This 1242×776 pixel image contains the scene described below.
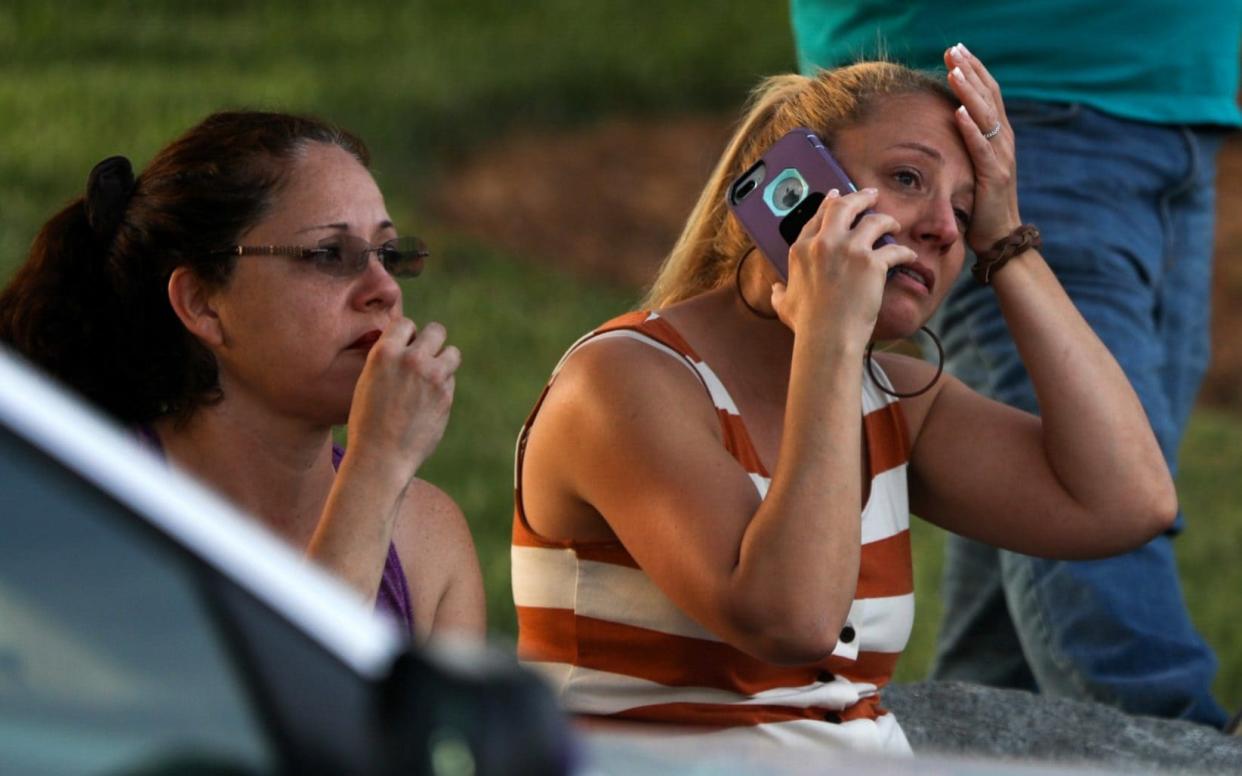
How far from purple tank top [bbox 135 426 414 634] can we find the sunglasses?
0.26 metres

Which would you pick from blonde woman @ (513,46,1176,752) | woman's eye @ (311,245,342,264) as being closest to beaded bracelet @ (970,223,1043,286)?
blonde woman @ (513,46,1176,752)

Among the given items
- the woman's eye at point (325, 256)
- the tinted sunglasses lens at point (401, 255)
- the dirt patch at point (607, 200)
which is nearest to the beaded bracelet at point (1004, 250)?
the tinted sunglasses lens at point (401, 255)

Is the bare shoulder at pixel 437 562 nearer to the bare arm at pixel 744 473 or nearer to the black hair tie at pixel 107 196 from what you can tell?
the bare arm at pixel 744 473

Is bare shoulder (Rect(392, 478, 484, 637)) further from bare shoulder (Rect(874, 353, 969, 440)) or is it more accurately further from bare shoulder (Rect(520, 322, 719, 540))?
bare shoulder (Rect(874, 353, 969, 440))

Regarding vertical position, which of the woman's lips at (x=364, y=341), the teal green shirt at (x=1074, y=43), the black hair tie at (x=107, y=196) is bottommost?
the woman's lips at (x=364, y=341)

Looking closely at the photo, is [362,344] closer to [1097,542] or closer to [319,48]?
[1097,542]

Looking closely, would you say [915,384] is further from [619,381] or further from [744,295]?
[619,381]

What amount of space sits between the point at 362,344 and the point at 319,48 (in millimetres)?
10997

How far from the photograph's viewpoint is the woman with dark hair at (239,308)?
8.97ft

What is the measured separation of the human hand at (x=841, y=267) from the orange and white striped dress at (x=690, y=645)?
0.25m

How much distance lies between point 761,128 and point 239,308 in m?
0.84

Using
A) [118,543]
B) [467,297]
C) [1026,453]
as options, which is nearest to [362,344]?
[1026,453]

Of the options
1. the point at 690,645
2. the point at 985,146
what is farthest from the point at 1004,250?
the point at 690,645

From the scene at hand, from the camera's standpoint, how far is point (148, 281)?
281 cm
